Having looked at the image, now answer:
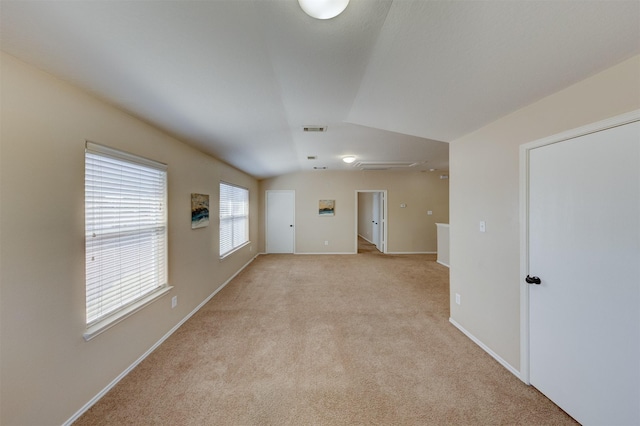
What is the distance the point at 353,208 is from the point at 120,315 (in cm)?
585

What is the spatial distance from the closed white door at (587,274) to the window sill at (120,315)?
3360mm

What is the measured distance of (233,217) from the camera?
4988 mm

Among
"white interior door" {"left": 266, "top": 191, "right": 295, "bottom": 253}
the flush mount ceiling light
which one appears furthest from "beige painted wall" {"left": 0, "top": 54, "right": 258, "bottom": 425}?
"white interior door" {"left": 266, "top": 191, "right": 295, "bottom": 253}

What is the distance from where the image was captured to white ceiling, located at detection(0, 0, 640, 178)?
108cm

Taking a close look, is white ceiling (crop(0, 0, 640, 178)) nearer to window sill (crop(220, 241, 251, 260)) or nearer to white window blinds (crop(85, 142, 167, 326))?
white window blinds (crop(85, 142, 167, 326))

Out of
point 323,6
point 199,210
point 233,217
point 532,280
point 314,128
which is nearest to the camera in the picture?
point 323,6

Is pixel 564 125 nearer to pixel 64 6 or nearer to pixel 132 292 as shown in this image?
pixel 64 6

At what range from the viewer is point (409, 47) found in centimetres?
147

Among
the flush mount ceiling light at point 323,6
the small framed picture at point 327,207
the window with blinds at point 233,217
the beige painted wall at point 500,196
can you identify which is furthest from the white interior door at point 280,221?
the flush mount ceiling light at point 323,6

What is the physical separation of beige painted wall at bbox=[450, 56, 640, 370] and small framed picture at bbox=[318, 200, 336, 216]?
4329 mm

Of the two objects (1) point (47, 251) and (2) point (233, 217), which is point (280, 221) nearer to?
(2) point (233, 217)

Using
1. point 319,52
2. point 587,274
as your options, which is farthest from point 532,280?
point 319,52

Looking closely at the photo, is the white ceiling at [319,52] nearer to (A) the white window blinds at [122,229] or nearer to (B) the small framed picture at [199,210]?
(A) the white window blinds at [122,229]

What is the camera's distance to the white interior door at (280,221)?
7.05 meters
